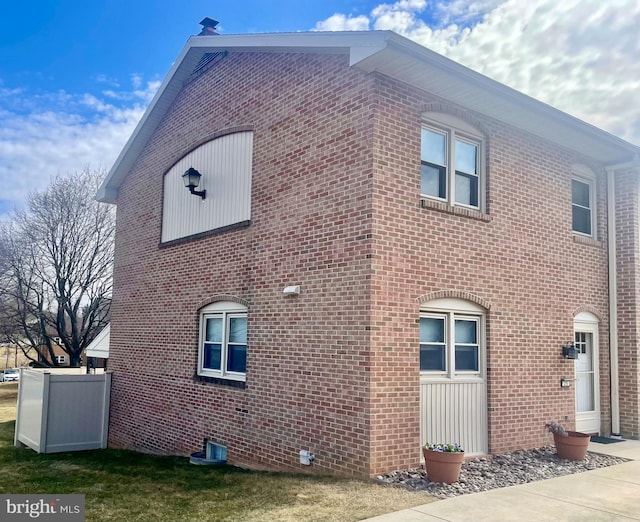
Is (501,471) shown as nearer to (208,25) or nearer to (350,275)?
(350,275)

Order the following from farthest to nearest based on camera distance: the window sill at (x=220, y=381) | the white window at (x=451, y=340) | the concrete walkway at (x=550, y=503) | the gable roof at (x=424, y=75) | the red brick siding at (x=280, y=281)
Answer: the window sill at (x=220, y=381) → the white window at (x=451, y=340) → the red brick siding at (x=280, y=281) → the gable roof at (x=424, y=75) → the concrete walkway at (x=550, y=503)

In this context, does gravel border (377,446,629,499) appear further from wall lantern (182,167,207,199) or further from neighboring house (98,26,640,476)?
wall lantern (182,167,207,199)

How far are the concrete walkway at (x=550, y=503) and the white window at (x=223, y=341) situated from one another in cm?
485

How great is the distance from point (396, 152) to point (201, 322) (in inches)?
225

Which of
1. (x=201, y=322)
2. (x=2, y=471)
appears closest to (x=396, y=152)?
(x=201, y=322)

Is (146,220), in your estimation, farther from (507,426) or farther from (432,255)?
Answer: (507,426)

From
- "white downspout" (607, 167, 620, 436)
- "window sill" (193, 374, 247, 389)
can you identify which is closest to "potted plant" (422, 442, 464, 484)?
"window sill" (193, 374, 247, 389)

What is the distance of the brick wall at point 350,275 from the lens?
8.00m

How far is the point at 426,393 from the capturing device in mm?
8484

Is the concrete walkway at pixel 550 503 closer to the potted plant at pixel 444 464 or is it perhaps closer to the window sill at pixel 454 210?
the potted plant at pixel 444 464

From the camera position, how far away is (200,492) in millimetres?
7547

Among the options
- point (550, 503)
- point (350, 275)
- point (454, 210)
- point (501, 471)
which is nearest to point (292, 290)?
point (350, 275)

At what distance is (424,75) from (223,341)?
6044 millimetres

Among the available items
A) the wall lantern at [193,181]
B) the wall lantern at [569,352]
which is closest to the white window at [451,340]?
the wall lantern at [569,352]
